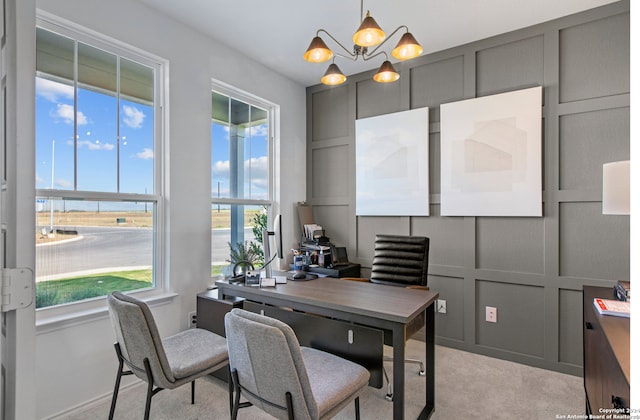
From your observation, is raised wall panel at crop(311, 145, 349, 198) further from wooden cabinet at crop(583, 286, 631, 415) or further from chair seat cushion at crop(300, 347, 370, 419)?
wooden cabinet at crop(583, 286, 631, 415)

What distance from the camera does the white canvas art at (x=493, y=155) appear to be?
2.85 metres

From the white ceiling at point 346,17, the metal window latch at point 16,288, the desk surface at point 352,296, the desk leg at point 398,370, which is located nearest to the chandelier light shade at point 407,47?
the white ceiling at point 346,17

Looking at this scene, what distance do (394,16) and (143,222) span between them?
8.50ft

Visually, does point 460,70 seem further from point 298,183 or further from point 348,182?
point 298,183

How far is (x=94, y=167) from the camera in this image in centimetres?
239

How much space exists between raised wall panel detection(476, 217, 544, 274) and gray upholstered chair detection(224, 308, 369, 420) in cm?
200

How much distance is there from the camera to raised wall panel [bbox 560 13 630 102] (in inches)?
101

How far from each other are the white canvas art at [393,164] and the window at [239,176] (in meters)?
1.05

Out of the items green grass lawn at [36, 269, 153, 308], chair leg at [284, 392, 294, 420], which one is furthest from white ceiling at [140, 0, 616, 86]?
chair leg at [284, 392, 294, 420]

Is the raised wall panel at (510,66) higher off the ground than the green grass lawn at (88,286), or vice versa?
the raised wall panel at (510,66)

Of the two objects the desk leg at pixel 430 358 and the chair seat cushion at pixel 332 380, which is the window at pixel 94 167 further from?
the desk leg at pixel 430 358

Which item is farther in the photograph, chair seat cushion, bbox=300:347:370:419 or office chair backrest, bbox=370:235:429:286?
office chair backrest, bbox=370:235:429:286

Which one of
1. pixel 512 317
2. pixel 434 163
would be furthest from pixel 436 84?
pixel 512 317
